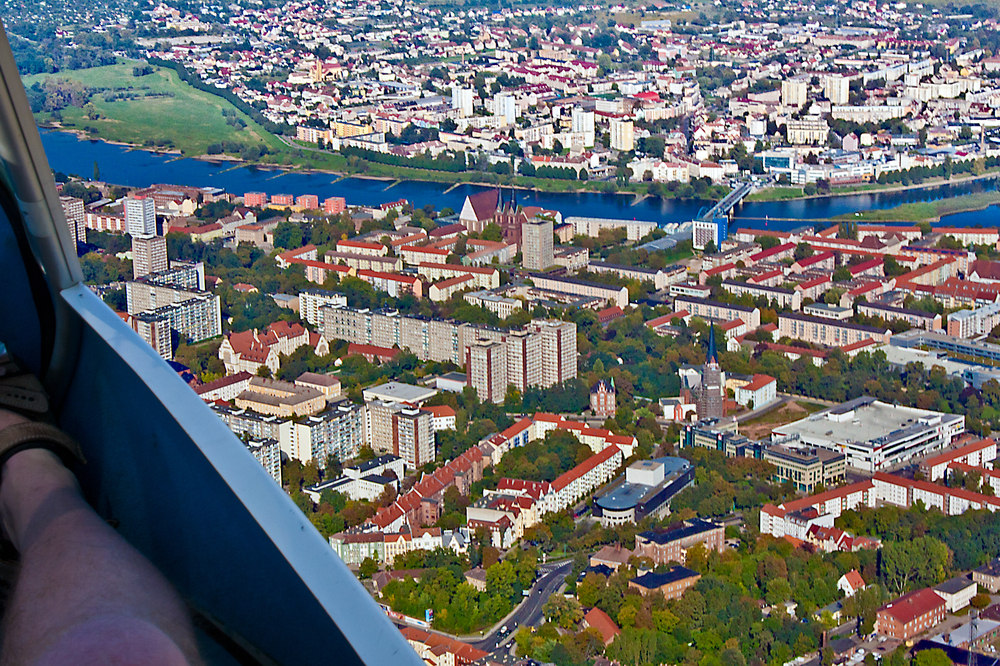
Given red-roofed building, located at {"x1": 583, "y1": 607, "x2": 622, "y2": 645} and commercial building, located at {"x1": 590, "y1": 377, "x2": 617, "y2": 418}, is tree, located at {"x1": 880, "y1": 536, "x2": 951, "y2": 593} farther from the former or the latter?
commercial building, located at {"x1": 590, "y1": 377, "x2": 617, "y2": 418}

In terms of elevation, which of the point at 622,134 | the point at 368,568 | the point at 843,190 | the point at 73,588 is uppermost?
the point at 73,588

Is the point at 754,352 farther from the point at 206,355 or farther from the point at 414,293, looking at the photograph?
the point at 206,355

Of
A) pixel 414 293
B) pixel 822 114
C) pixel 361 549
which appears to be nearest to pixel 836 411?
pixel 361 549

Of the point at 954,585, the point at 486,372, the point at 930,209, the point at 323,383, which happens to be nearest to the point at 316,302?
the point at 323,383

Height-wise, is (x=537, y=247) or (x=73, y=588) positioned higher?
(x=73, y=588)

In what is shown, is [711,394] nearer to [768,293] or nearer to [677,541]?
[677,541]

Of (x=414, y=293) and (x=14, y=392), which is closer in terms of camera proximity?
(x=14, y=392)

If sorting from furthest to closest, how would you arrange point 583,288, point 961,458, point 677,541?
point 583,288
point 961,458
point 677,541
